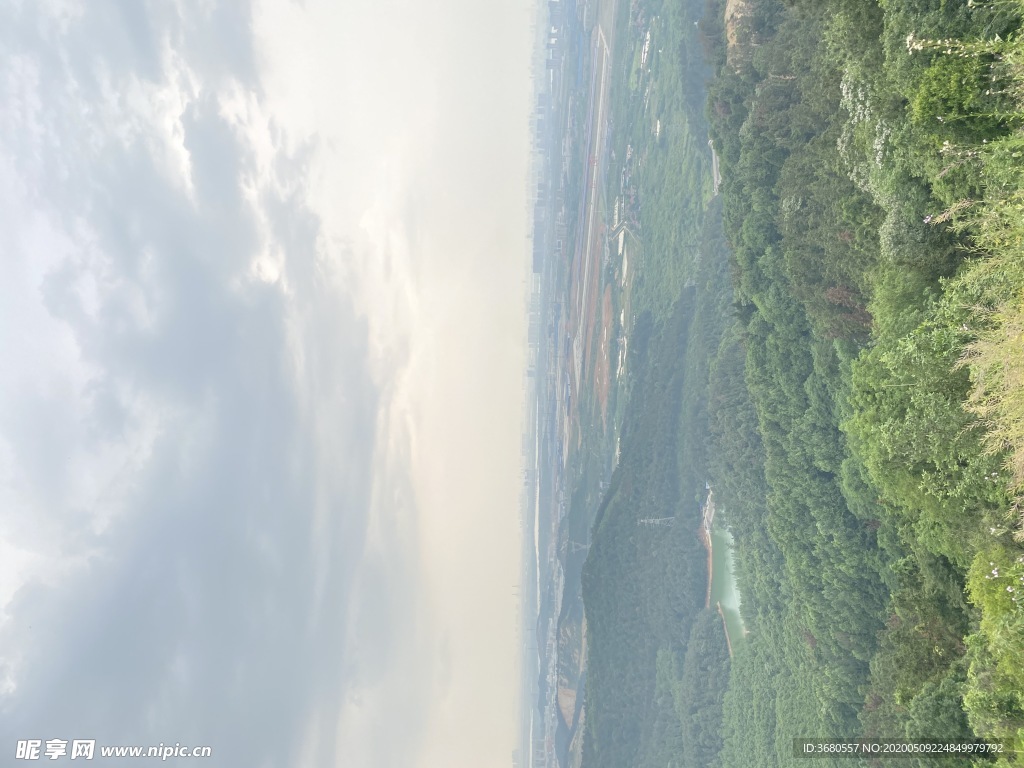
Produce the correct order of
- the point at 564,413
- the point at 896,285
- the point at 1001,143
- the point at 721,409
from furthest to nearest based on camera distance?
1. the point at 564,413
2. the point at 721,409
3. the point at 896,285
4. the point at 1001,143

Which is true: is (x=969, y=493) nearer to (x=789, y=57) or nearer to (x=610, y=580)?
(x=789, y=57)

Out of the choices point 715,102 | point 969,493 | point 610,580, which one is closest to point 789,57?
point 715,102

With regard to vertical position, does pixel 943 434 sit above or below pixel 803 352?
below

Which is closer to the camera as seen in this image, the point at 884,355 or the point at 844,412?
the point at 884,355

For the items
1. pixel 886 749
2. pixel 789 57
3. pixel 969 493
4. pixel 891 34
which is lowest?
pixel 886 749

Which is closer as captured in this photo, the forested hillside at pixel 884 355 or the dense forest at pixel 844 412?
the forested hillside at pixel 884 355

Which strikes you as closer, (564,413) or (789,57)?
(789,57)

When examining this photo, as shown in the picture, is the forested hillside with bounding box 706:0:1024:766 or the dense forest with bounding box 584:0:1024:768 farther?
the dense forest with bounding box 584:0:1024:768

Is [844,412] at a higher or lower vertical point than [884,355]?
higher
